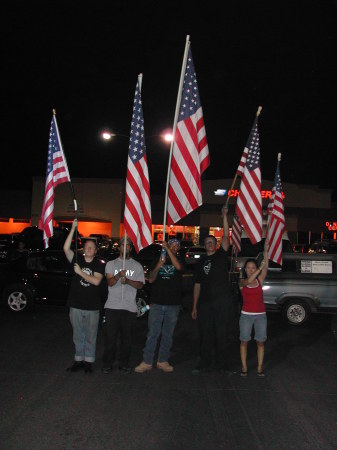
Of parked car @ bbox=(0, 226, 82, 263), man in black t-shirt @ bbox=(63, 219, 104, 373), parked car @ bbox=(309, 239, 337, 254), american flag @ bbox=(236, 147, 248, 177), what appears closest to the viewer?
man in black t-shirt @ bbox=(63, 219, 104, 373)

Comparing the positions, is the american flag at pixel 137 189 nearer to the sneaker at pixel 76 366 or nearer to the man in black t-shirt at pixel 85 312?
the man in black t-shirt at pixel 85 312

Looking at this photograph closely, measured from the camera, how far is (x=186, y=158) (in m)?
7.24

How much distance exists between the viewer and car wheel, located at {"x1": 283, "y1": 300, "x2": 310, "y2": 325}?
1110cm

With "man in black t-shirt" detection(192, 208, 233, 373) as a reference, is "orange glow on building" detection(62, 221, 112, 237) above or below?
above

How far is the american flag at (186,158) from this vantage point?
284 inches

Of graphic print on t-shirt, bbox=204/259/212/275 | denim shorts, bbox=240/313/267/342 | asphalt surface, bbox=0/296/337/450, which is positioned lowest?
asphalt surface, bbox=0/296/337/450

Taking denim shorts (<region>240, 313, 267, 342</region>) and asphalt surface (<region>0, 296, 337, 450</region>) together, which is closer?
asphalt surface (<region>0, 296, 337, 450</region>)

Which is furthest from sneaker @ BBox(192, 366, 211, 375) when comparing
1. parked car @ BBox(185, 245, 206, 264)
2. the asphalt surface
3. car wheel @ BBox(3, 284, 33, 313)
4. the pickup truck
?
parked car @ BBox(185, 245, 206, 264)

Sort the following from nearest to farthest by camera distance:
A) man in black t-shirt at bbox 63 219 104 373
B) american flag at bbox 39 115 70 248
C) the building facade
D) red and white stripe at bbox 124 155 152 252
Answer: man in black t-shirt at bbox 63 219 104 373 < red and white stripe at bbox 124 155 152 252 < american flag at bbox 39 115 70 248 < the building facade

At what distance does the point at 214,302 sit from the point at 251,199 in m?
2.85

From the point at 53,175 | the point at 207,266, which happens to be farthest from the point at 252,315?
the point at 53,175

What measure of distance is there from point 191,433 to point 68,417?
135cm

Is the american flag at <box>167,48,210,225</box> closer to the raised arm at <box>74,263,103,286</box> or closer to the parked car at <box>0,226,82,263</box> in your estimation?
the raised arm at <box>74,263,103,286</box>

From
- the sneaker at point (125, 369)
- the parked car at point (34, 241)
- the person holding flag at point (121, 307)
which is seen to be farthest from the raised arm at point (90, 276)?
the parked car at point (34, 241)
